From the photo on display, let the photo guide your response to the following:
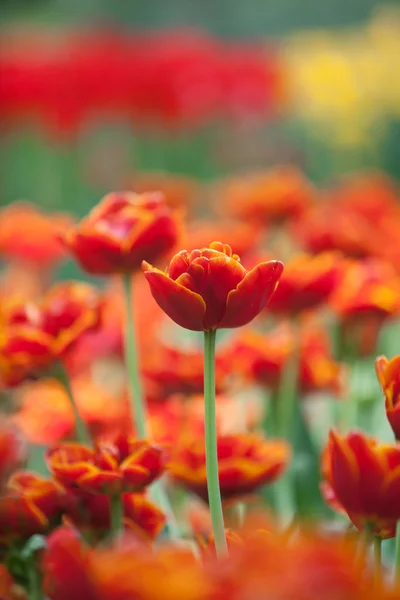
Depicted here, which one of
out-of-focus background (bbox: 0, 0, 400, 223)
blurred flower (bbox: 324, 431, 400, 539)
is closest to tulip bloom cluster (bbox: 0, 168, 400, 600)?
blurred flower (bbox: 324, 431, 400, 539)

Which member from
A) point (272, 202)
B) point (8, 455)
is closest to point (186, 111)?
point (272, 202)

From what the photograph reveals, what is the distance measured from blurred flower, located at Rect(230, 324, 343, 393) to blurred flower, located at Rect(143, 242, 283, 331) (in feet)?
0.57

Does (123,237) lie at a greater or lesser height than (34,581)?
greater

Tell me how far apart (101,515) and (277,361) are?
0.57 ft

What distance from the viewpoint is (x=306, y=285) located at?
0.42 metres

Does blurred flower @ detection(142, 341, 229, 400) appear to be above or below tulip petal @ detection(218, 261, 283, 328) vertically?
below

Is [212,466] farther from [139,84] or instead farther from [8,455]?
[139,84]

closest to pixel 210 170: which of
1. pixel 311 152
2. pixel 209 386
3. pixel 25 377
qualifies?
pixel 311 152

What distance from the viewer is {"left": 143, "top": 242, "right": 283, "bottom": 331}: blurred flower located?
0.25m

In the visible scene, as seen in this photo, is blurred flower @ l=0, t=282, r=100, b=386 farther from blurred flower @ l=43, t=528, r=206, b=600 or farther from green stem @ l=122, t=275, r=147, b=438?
blurred flower @ l=43, t=528, r=206, b=600

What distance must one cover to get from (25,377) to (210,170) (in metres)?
1.60

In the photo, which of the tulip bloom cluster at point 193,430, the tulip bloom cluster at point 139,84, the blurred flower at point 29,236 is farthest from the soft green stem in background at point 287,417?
the tulip bloom cluster at point 139,84

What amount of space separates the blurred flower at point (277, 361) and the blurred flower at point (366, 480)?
19 cm

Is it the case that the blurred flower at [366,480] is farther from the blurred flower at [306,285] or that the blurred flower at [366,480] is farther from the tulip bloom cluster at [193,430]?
the blurred flower at [306,285]
